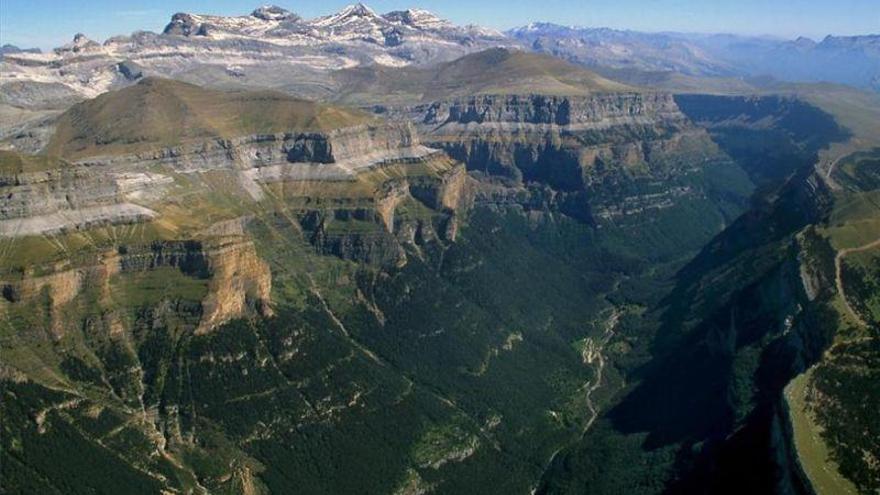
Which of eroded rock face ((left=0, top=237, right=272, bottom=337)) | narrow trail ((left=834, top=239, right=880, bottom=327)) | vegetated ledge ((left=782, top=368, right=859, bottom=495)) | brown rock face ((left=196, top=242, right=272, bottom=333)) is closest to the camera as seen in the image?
vegetated ledge ((left=782, top=368, right=859, bottom=495))

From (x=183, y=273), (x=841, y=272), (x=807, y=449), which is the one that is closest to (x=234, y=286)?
(x=183, y=273)

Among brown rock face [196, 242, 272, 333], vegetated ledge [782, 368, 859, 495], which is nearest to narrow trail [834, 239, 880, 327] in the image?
vegetated ledge [782, 368, 859, 495]

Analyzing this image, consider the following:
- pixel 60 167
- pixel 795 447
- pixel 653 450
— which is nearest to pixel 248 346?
pixel 60 167

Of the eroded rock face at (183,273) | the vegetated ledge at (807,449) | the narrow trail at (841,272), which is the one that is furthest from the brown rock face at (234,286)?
the narrow trail at (841,272)

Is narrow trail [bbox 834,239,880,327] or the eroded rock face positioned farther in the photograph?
the eroded rock face

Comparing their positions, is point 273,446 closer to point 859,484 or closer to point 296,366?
point 296,366

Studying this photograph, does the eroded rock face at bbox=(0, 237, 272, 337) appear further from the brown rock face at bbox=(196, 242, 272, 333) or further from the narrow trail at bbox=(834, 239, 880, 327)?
the narrow trail at bbox=(834, 239, 880, 327)

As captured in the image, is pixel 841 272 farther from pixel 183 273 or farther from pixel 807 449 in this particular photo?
pixel 183 273

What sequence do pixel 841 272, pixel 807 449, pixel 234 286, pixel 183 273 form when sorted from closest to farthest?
1. pixel 807 449
2. pixel 841 272
3. pixel 183 273
4. pixel 234 286
